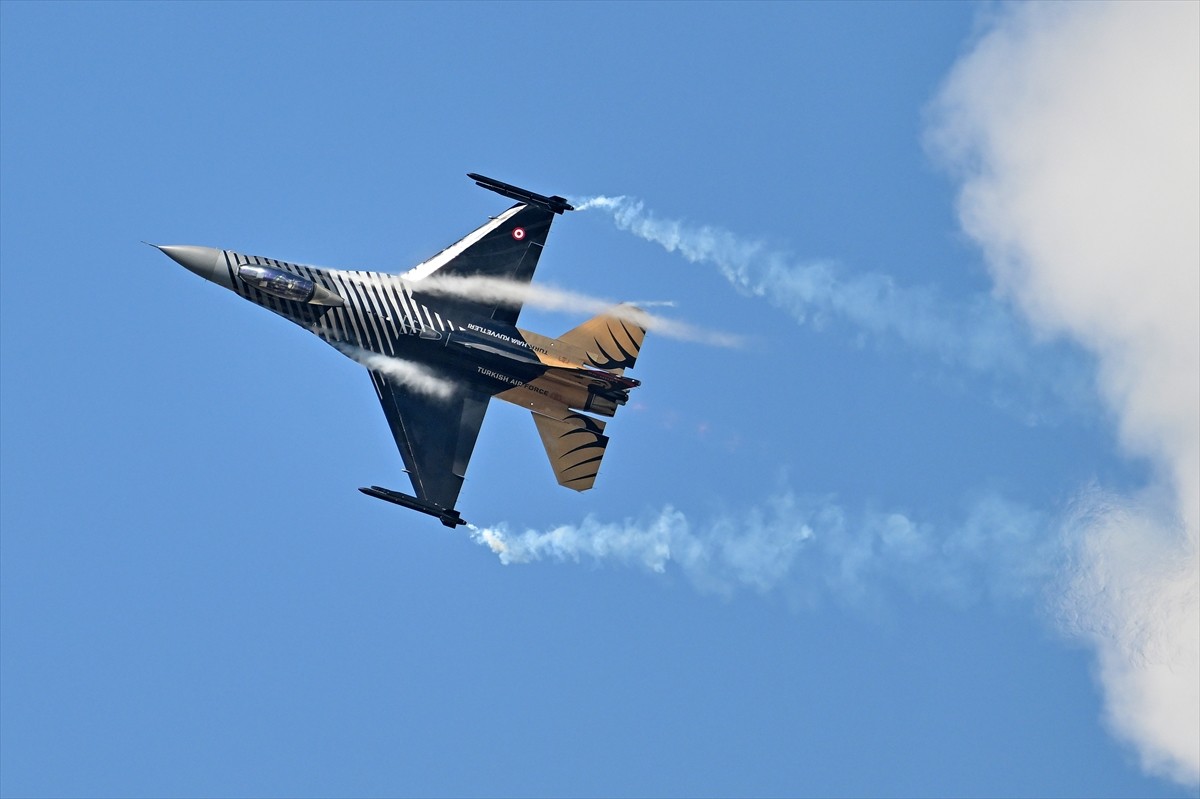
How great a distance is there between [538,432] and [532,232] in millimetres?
6952

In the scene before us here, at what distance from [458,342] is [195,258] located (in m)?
9.28

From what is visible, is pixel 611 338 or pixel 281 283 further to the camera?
pixel 611 338

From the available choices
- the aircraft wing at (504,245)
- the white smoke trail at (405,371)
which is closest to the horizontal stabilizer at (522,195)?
the aircraft wing at (504,245)

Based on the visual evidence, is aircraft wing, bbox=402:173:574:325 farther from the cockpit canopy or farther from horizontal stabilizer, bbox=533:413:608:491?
horizontal stabilizer, bbox=533:413:608:491

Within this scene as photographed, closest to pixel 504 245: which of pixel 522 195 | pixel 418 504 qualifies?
pixel 522 195

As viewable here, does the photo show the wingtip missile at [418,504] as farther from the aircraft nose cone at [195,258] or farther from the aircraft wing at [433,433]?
the aircraft nose cone at [195,258]

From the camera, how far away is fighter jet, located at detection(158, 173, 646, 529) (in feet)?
268

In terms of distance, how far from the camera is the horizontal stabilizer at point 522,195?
83.2 meters

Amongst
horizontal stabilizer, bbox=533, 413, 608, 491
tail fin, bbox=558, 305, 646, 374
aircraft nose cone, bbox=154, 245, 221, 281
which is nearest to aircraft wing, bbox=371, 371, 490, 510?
horizontal stabilizer, bbox=533, 413, 608, 491

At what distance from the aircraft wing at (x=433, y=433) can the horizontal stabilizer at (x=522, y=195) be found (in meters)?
7.11

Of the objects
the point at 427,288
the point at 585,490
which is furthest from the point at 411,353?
the point at 585,490

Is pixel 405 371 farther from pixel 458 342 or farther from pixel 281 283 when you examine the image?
pixel 281 283

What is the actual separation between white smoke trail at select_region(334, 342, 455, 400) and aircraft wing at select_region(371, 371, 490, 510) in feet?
0.74

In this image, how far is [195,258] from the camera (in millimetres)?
81188
